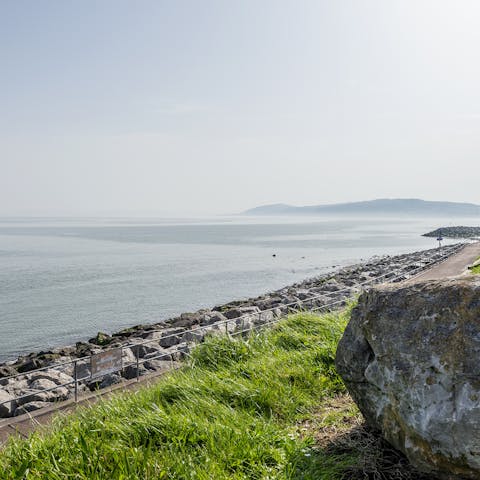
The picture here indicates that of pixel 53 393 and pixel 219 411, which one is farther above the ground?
pixel 219 411

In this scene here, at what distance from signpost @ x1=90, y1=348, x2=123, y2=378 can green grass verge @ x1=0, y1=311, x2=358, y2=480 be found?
5.00ft

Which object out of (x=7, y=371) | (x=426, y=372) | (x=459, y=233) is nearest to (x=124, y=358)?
(x=7, y=371)

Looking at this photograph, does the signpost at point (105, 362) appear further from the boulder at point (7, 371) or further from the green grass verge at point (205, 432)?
the boulder at point (7, 371)

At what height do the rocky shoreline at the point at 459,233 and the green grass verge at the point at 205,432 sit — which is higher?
the green grass verge at the point at 205,432

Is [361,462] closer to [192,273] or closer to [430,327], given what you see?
[430,327]

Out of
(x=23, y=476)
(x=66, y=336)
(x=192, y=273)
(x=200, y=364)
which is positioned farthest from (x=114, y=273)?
(x=23, y=476)

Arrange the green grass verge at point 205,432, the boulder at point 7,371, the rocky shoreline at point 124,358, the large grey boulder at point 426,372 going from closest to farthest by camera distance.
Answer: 1. the large grey boulder at point 426,372
2. the green grass verge at point 205,432
3. the rocky shoreline at point 124,358
4. the boulder at point 7,371

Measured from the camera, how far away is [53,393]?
9.12 m

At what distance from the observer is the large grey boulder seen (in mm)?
3211

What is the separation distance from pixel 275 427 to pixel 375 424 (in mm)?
908

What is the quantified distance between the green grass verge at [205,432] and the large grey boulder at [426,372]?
0.60 metres

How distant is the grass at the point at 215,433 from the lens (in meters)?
3.55

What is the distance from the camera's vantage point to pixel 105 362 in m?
7.09

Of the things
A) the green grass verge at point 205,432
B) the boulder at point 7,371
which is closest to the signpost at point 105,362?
the green grass verge at point 205,432
